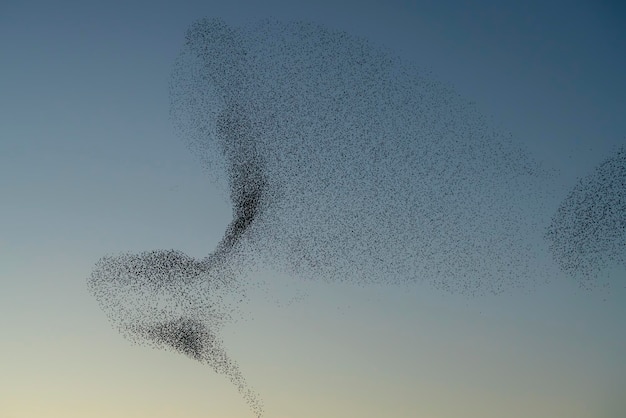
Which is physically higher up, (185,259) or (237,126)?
(237,126)

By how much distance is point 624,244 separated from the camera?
447 inches

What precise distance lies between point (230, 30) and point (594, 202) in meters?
7.41

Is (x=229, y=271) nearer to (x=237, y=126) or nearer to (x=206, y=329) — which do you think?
(x=206, y=329)

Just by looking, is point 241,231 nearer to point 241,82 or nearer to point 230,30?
point 241,82

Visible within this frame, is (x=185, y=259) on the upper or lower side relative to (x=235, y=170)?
lower

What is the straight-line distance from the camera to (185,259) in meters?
11.5

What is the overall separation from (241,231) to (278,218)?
0.73 metres

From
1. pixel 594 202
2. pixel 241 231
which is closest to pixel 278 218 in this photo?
pixel 241 231

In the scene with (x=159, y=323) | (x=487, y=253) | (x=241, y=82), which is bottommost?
(x=159, y=323)

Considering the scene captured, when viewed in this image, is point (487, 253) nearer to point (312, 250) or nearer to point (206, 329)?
point (312, 250)

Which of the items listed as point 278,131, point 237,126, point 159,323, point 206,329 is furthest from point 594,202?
point 159,323

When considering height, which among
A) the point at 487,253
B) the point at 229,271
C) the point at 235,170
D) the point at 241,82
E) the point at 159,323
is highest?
the point at 241,82

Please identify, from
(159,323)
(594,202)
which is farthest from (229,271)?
(594,202)

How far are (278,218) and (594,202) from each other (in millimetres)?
5822
